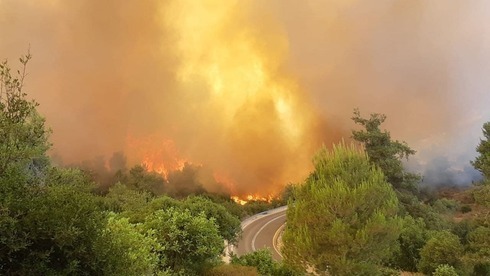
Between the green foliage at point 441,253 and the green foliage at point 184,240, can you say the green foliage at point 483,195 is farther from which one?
the green foliage at point 184,240

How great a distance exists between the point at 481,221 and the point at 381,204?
1697cm

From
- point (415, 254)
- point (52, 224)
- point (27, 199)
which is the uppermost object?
point (27, 199)

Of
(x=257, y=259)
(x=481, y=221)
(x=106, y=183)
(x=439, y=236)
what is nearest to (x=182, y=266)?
(x=257, y=259)

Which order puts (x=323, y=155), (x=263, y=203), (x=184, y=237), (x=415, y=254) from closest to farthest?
(x=184, y=237) < (x=323, y=155) < (x=415, y=254) < (x=263, y=203)

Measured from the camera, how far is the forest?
9.39 m

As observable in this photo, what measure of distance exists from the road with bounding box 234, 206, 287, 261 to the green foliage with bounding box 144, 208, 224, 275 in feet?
74.8

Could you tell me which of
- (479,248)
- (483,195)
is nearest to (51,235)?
(479,248)

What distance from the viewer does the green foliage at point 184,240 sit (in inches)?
878

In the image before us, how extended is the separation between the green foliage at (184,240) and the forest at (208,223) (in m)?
0.07

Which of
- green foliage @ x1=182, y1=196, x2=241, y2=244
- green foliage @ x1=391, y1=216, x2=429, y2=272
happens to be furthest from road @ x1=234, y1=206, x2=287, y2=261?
green foliage @ x1=182, y1=196, x2=241, y2=244

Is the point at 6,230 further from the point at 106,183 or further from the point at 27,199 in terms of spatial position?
the point at 106,183

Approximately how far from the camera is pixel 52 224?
9.23 meters

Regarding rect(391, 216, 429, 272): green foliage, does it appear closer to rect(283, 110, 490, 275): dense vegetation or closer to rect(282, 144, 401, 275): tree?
rect(283, 110, 490, 275): dense vegetation

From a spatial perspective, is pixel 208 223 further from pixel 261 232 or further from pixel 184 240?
pixel 261 232
